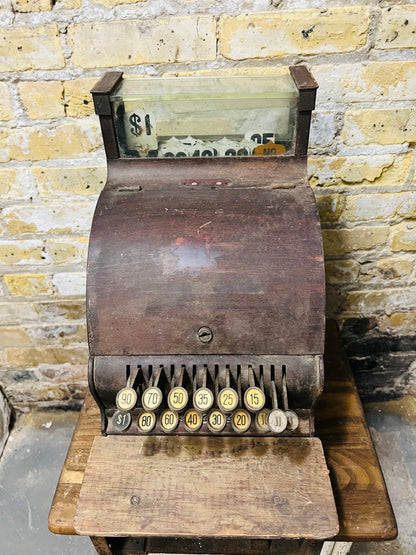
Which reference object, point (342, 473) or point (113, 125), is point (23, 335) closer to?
point (113, 125)

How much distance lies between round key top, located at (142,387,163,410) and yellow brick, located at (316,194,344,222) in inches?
38.5

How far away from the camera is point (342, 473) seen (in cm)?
121

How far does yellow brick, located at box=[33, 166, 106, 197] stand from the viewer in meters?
1.54

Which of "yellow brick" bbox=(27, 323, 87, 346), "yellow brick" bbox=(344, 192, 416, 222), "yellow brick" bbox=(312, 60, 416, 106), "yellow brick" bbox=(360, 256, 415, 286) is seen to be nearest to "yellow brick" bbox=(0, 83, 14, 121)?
"yellow brick" bbox=(27, 323, 87, 346)

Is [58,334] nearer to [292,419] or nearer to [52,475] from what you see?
[52,475]

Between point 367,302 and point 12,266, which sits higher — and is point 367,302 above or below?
below

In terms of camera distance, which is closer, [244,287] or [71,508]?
[244,287]

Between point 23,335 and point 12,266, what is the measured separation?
1.14ft

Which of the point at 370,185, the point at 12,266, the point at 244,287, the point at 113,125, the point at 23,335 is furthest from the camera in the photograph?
the point at 23,335

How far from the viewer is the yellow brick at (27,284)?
1750 millimetres

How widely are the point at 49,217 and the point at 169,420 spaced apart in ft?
3.25

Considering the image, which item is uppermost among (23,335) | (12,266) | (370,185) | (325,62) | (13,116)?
(325,62)

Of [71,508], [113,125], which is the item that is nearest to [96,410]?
[71,508]

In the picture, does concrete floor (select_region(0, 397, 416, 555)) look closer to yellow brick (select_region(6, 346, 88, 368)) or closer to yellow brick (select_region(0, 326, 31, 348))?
yellow brick (select_region(6, 346, 88, 368))
